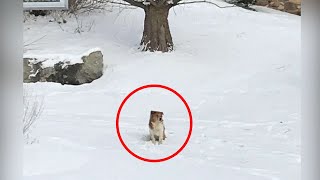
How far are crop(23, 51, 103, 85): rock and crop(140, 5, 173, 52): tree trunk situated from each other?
479 mm

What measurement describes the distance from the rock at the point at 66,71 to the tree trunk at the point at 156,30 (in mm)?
479

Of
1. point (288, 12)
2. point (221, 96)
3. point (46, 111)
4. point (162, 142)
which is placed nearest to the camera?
point (162, 142)

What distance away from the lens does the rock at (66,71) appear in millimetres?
2896

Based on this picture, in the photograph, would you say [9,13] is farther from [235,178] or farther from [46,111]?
[46,111]

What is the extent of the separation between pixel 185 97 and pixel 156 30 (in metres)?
0.70

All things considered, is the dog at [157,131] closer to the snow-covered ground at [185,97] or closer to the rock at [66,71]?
the snow-covered ground at [185,97]

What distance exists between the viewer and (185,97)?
112 inches

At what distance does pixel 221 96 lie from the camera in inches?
112

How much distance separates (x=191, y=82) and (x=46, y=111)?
1.03 meters

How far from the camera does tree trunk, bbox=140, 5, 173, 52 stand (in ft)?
11.1

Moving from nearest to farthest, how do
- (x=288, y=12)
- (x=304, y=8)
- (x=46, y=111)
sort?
(x=304, y=8) → (x=46, y=111) → (x=288, y=12)

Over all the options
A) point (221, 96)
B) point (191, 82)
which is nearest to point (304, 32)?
point (221, 96)

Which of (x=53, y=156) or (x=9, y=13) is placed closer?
(x=9, y=13)

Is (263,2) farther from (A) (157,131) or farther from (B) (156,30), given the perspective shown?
(A) (157,131)
